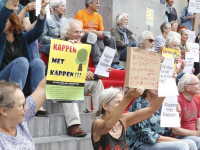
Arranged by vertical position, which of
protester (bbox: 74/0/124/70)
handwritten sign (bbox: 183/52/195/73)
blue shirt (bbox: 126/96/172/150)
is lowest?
blue shirt (bbox: 126/96/172/150)

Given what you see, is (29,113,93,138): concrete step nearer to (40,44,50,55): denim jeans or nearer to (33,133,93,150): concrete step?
(33,133,93,150): concrete step

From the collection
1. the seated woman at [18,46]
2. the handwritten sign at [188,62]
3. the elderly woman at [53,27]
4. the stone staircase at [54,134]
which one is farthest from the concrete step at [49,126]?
the handwritten sign at [188,62]

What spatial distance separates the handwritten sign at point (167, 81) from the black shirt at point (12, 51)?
1.49 meters

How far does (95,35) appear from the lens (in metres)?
6.16

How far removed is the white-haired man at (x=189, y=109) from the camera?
4.22 metres

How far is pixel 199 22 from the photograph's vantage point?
10117 millimetres

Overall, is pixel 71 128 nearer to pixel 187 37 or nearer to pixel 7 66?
pixel 7 66

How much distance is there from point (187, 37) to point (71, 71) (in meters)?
5.43

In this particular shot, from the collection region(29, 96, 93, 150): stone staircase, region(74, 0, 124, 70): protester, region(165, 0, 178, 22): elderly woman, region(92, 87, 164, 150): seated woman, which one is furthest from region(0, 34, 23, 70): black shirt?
region(165, 0, 178, 22): elderly woman

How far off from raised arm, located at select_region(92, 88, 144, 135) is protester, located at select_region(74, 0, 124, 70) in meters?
3.12

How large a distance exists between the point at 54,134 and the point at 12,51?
3.38 feet

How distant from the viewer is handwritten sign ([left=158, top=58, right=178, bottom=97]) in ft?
10.3


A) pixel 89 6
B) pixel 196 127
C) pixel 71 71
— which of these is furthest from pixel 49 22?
pixel 71 71

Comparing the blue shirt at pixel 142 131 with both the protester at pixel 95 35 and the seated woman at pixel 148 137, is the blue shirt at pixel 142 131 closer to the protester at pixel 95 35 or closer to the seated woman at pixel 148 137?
the seated woman at pixel 148 137
